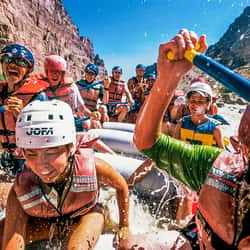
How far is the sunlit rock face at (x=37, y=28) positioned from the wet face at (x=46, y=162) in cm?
3281

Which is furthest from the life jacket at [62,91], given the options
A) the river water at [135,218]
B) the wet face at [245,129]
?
the wet face at [245,129]

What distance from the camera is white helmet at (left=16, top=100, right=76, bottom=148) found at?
61.3 inches

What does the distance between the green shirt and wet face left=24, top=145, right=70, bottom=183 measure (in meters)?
0.66

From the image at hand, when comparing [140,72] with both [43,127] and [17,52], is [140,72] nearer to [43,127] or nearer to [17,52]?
[17,52]

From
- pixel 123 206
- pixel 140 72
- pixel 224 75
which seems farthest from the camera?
pixel 140 72

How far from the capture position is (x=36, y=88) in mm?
3189

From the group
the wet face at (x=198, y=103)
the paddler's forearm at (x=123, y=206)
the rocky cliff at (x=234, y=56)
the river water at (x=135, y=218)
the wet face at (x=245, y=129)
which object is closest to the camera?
the wet face at (x=245, y=129)

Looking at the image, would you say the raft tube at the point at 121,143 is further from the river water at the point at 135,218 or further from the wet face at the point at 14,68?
the wet face at the point at 14,68

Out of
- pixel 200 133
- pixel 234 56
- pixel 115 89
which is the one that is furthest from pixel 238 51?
pixel 200 133

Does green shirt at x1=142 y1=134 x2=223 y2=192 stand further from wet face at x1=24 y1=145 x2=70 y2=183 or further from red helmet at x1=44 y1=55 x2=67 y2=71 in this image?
red helmet at x1=44 y1=55 x2=67 y2=71

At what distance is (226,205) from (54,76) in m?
3.64

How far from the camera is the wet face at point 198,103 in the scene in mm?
3148

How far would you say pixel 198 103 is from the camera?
126 inches

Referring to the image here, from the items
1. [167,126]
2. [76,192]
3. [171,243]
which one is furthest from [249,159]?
[167,126]
